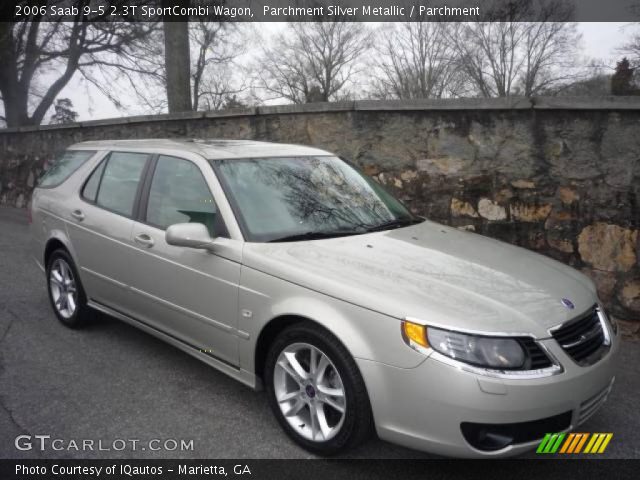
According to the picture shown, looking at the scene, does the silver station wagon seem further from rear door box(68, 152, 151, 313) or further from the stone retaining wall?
the stone retaining wall

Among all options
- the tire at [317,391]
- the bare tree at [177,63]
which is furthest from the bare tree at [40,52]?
the tire at [317,391]

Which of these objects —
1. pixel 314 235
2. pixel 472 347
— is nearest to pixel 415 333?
pixel 472 347

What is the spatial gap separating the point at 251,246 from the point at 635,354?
10.7 ft

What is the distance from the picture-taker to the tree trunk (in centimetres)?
1127

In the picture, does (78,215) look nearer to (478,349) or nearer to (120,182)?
(120,182)

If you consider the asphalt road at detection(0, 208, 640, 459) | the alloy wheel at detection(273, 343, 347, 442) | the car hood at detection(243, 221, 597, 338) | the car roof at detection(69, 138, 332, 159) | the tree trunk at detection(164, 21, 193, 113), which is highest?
the tree trunk at detection(164, 21, 193, 113)

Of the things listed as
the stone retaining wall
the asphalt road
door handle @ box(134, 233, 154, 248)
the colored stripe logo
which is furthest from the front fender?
the stone retaining wall

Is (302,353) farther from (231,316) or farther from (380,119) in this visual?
(380,119)

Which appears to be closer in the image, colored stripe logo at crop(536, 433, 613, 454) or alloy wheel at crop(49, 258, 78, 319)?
colored stripe logo at crop(536, 433, 613, 454)

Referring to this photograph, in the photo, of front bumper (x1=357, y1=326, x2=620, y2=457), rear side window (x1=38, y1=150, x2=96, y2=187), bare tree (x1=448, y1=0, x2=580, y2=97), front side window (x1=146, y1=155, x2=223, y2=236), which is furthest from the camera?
bare tree (x1=448, y1=0, x2=580, y2=97)

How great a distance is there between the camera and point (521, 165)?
5375 millimetres

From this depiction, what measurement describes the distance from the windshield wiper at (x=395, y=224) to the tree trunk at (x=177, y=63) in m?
8.72

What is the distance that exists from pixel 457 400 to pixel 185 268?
1844mm

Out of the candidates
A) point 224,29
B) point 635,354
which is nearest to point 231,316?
point 635,354
